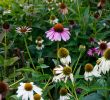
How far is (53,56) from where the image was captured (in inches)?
90.4

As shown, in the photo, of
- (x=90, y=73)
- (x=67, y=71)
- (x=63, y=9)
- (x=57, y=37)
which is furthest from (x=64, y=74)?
(x=63, y=9)

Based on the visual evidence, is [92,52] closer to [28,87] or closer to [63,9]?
[63,9]

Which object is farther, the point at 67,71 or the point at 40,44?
the point at 40,44

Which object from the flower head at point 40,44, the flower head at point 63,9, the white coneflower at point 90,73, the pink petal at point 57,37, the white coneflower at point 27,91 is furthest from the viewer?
the flower head at point 63,9

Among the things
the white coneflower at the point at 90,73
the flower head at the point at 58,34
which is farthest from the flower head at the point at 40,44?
the white coneflower at the point at 90,73

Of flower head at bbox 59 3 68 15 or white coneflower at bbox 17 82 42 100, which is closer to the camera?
white coneflower at bbox 17 82 42 100

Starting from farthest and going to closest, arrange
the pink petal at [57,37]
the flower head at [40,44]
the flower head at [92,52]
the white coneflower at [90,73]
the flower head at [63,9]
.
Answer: the flower head at [63,9]
the flower head at [40,44]
the flower head at [92,52]
the pink petal at [57,37]
the white coneflower at [90,73]

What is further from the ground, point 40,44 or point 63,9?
point 63,9

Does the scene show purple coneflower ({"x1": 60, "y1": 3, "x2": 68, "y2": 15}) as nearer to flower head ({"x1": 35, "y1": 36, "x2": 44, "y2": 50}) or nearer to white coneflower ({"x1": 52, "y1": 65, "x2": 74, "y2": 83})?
flower head ({"x1": 35, "y1": 36, "x2": 44, "y2": 50})

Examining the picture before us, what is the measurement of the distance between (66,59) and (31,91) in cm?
21

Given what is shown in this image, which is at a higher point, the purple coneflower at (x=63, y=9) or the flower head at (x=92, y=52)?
the purple coneflower at (x=63, y=9)

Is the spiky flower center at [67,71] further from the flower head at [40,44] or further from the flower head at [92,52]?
the flower head at [40,44]

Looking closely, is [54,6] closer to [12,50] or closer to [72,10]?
[72,10]

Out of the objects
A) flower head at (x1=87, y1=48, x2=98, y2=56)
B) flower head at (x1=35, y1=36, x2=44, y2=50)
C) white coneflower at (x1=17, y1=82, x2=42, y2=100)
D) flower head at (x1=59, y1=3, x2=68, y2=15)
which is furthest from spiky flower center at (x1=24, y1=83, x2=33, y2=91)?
flower head at (x1=59, y1=3, x2=68, y2=15)
